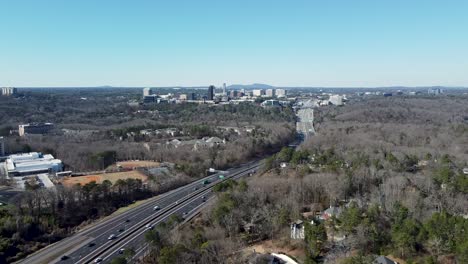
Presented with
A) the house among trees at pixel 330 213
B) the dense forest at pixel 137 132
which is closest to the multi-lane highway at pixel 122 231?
the dense forest at pixel 137 132

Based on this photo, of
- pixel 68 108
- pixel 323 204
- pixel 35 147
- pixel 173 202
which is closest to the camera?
pixel 323 204

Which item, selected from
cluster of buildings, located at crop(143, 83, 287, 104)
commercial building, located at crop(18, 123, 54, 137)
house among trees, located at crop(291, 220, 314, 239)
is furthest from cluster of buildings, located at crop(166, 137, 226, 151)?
cluster of buildings, located at crop(143, 83, 287, 104)

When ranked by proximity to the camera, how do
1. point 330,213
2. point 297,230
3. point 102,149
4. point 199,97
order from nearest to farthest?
point 297,230 < point 330,213 < point 102,149 < point 199,97

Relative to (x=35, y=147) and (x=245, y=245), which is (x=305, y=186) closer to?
(x=245, y=245)

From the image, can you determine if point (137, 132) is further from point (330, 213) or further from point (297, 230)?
point (297, 230)

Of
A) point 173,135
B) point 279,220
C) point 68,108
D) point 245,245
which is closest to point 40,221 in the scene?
point 245,245

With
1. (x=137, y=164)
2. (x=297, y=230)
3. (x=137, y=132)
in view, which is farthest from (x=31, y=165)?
(x=297, y=230)
